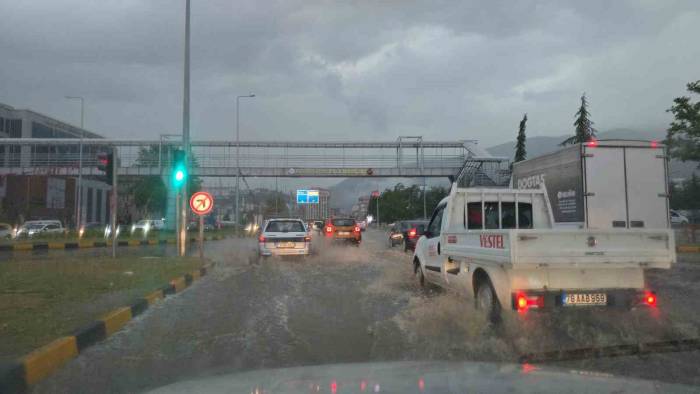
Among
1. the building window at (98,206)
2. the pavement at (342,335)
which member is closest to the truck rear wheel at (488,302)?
the pavement at (342,335)

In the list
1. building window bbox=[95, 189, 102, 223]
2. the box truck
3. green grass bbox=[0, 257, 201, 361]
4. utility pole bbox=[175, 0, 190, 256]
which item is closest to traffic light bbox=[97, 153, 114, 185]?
utility pole bbox=[175, 0, 190, 256]

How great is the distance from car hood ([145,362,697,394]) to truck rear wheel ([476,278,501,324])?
2.96 m

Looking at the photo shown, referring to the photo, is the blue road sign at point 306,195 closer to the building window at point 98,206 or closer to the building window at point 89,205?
the building window at point 89,205

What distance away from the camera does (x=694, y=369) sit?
5.05m

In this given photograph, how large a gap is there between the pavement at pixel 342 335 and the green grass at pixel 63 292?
56 cm

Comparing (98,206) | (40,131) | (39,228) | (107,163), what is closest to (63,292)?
(107,163)

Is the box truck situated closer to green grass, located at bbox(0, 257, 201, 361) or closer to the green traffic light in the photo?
green grass, located at bbox(0, 257, 201, 361)

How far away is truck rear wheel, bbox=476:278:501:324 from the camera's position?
22.3 ft

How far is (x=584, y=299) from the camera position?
641 centimetres

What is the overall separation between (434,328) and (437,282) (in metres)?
2.64

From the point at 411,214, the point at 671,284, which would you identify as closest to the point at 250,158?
the point at 411,214

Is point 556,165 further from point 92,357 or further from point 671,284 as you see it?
point 92,357

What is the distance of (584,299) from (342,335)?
281 cm

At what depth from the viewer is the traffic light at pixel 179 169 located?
647 inches
